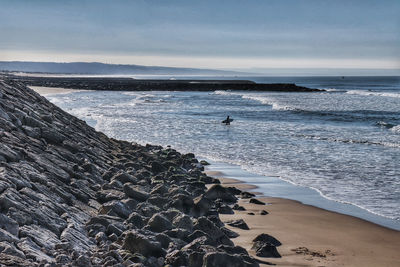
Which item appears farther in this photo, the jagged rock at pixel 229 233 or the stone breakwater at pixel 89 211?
the jagged rock at pixel 229 233

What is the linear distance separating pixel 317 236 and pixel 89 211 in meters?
3.82

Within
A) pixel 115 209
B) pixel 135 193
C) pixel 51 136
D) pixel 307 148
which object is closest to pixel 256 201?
pixel 135 193

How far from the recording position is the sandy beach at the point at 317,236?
7445mm

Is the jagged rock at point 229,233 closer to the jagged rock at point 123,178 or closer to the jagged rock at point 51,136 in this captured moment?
the jagged rock at point 123,178

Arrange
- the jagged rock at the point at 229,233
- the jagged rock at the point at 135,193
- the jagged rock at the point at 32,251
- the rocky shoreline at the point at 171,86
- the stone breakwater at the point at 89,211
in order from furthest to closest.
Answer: the rocky shoreline at the point at 171,86 < the jagged rock at the point at 135,193 < the jagged rock at the point at 229,233 < the stone breakwater at the point at 89,211 < the jagged rock at the point at 32,251

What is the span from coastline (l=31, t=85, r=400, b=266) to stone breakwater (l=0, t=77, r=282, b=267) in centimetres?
56

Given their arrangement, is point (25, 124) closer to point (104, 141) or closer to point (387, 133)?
point (104, 141)

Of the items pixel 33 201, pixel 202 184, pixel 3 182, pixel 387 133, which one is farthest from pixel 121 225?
pixel 387 133

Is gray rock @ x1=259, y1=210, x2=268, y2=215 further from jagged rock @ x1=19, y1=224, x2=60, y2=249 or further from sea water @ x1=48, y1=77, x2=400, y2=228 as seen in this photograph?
jagged rock @ x1=19, y1=224, x2=60, y2=249

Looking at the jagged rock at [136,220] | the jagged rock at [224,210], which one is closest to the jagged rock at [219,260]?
the jagged rock at [136,220]

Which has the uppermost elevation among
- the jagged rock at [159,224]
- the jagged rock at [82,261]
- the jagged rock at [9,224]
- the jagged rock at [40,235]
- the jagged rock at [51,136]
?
the jagged rock at [51,136]

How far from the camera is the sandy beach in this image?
24.4ft

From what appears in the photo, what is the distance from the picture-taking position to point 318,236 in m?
8.67

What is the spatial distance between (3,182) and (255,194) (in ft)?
22.0
